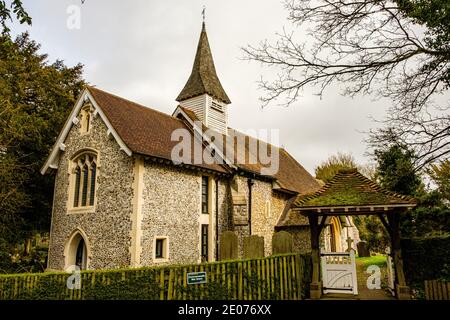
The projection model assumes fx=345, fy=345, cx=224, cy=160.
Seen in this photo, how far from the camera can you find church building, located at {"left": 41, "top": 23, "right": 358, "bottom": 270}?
12.9m

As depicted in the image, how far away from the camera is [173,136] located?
16.8 meters

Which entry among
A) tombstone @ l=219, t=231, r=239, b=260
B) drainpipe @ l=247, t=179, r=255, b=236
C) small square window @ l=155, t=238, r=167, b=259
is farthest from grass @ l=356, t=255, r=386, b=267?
tombstone @ l=219, t=231, r=239, b=260

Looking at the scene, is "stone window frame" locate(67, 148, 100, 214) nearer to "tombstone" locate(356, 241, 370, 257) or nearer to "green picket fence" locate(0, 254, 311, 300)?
"green picket fence" locate(0, 254, 311, 300)

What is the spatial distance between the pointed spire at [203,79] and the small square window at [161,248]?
1035 centimetres

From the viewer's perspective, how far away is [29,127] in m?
16.7

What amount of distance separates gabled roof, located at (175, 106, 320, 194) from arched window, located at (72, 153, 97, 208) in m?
6.01

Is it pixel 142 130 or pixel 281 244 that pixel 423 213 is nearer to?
pixel 281 244

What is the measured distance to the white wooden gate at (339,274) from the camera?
10.8 meters

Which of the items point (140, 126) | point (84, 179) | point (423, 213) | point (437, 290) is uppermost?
point (140, 126)

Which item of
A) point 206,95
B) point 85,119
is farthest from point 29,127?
point 206,95

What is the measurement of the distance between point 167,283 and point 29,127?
42.2 ft
